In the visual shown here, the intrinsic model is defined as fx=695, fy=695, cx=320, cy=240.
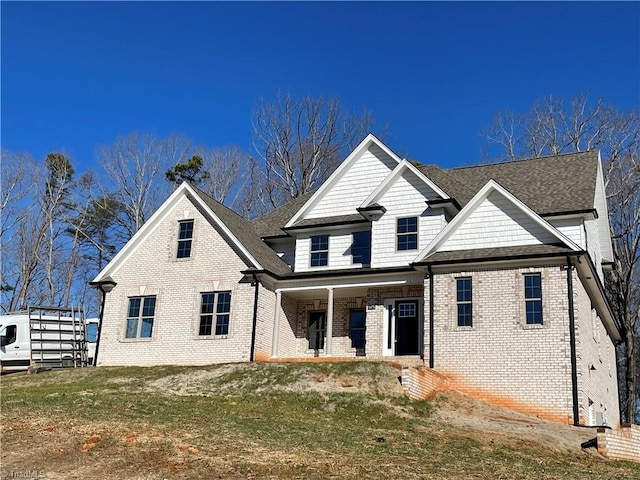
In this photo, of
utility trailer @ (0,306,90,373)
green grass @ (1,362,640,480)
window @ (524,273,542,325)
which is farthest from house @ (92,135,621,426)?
green grass @ (1,362,640,480)

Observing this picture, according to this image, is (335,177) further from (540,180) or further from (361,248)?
(540,180)

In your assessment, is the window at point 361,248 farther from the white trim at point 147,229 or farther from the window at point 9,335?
the window at point 9,335

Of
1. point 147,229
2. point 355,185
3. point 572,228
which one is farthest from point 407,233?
point 147,229

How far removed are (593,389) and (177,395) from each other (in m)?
13.6

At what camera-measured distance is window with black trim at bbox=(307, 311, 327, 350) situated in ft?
92.7

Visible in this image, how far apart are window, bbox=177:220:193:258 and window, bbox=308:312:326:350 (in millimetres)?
5713

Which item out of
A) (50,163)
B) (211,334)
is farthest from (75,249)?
(211,334)

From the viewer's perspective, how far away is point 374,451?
13.5 meters

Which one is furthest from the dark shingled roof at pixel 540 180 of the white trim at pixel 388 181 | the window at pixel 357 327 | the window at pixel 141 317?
the window at pixel 141 317

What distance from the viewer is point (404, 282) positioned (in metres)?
25.1

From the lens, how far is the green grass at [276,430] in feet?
39.5

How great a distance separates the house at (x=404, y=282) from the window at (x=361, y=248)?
0.04 meters

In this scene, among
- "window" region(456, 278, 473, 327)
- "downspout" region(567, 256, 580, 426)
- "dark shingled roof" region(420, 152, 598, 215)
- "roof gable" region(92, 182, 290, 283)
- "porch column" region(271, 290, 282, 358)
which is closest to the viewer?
"downspout" region(567, 256, 580, 426)

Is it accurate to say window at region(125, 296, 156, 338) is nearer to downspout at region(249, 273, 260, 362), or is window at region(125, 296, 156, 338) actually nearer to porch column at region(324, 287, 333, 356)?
downspout at region(249, 273, 260, 362)
